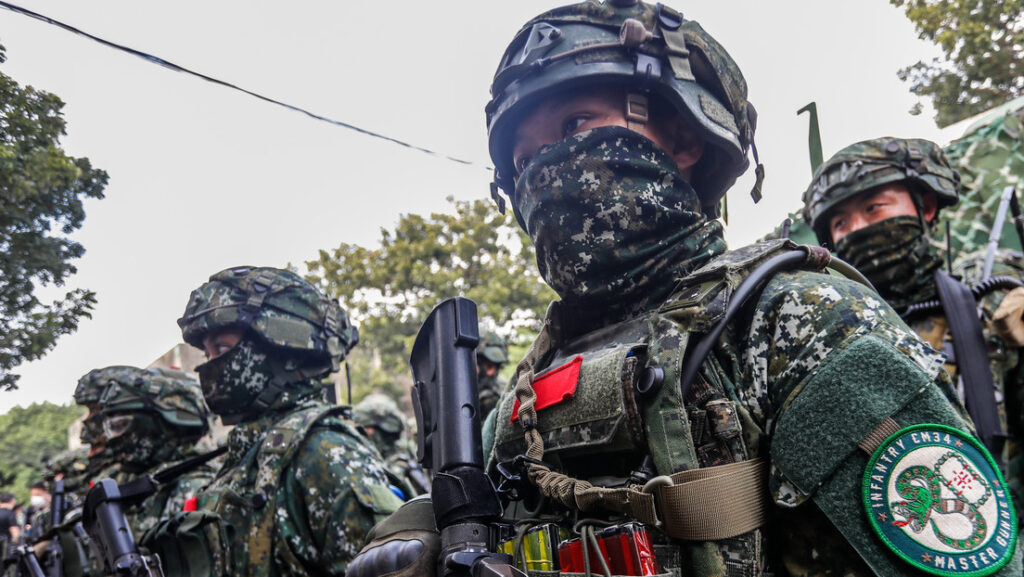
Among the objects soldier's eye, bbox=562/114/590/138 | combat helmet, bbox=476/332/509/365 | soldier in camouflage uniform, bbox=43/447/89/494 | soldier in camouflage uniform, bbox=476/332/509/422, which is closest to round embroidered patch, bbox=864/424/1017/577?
soldier's eye, bbox=562/114/590/138

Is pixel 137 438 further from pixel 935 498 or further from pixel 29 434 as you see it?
pixel 935 498

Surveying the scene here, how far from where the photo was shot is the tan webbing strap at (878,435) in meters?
1.27

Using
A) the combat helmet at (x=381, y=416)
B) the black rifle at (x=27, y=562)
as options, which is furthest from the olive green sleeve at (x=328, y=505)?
the combat helmet at (x=381, y=416)

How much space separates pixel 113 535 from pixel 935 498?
3.59 metres

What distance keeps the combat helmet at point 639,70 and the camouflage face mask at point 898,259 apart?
177cm

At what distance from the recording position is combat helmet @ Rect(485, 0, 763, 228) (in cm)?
200

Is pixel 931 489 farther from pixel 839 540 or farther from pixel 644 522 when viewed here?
pixel 644 522

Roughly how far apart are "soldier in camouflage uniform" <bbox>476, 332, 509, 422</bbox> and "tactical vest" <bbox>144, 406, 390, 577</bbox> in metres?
4.71

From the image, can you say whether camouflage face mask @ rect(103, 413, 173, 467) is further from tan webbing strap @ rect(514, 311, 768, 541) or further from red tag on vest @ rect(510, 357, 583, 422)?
tan webbing strap @ rect(514, 311, 768, 541)

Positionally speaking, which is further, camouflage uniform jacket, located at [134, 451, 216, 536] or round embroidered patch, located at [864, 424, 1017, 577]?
camouflage uniform jacket, located at [134, 451, 216, 536]

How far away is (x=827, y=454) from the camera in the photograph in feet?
4.26

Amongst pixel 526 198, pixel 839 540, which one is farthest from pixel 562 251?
pixel 839 540

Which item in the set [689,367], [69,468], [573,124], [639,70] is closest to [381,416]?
[69,468]

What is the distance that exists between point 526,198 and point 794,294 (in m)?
0.87
